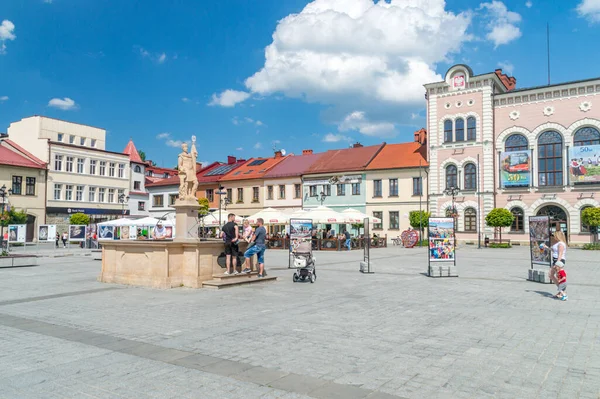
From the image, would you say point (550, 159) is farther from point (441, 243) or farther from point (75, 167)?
point (75, 167)

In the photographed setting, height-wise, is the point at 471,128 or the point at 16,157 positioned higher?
the point at 471,128

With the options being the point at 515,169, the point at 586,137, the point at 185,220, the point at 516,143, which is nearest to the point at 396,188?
the point at 515,169

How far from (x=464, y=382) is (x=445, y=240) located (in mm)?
11522

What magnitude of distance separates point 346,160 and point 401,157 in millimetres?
6344

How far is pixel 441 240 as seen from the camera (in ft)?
53.3

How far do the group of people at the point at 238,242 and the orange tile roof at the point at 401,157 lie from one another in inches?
1309

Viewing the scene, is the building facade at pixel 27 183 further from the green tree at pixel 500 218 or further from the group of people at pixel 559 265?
the group of people at pixel 559 265

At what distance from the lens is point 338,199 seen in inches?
1959

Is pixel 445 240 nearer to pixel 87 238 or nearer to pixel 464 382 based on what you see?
pixel 464 382

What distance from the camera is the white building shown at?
2071 inches

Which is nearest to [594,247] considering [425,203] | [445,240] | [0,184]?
[425,203]

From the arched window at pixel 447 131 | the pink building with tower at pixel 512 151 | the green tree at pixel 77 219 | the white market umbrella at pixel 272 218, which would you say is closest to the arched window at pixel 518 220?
the pink building with tower at pixel 512 151

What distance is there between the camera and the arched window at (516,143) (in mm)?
41344

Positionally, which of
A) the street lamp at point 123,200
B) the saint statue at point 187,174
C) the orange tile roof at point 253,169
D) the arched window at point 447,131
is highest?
the arched window at point 447,131
